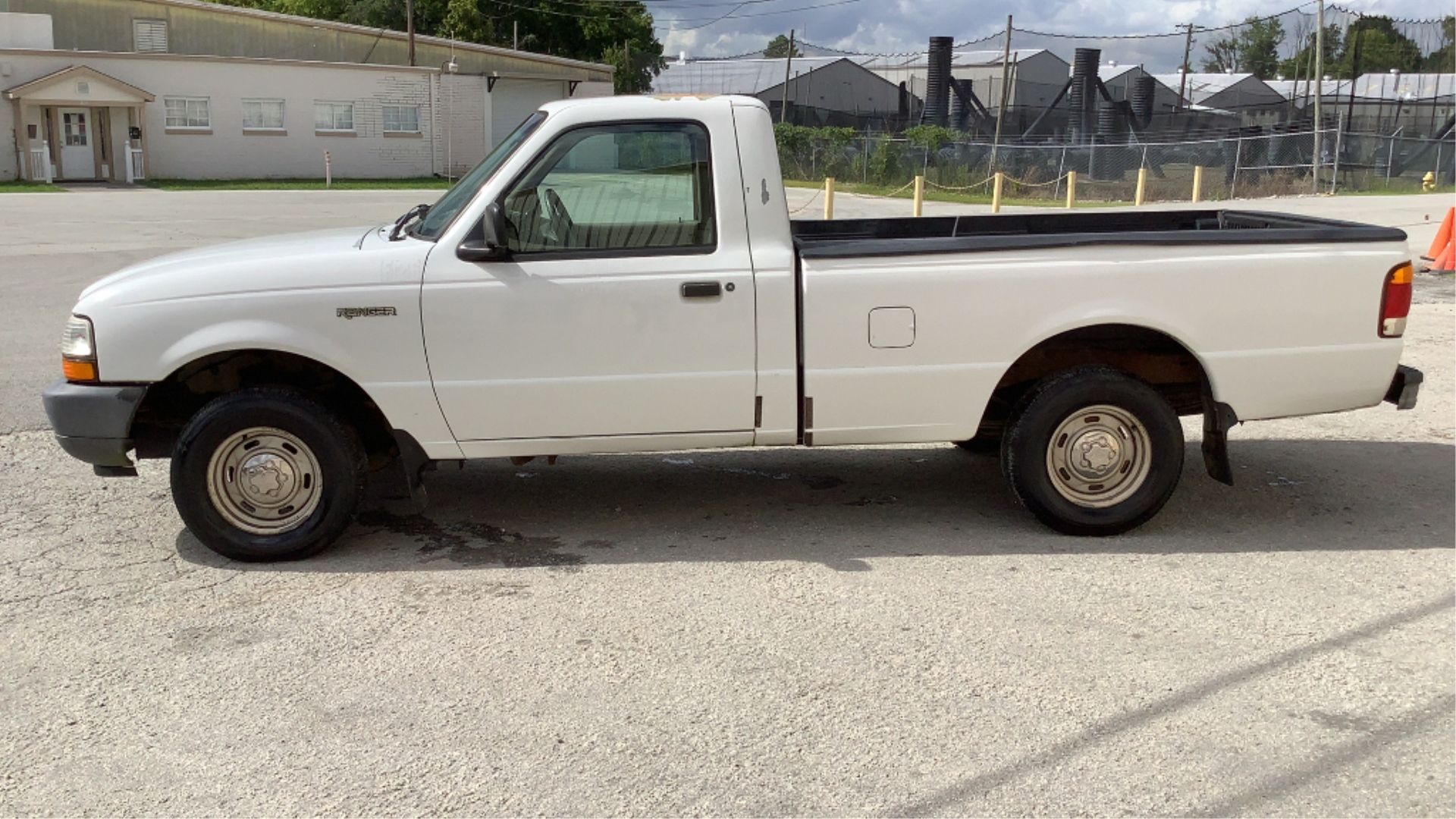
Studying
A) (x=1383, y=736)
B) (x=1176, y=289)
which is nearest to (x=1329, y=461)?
(x=1176, y=289)

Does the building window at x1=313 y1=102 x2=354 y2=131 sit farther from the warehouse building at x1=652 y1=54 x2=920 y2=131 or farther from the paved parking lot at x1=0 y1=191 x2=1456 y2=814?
the paved parking lot at x1=0 y1=191 x2=1456 y2=814

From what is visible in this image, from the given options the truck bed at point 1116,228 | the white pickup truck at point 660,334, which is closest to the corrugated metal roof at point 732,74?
the truck bed at point 1116,228

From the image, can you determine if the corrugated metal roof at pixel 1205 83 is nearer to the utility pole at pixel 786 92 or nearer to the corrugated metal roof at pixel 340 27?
the utility pole at pixel 786 92

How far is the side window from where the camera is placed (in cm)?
556

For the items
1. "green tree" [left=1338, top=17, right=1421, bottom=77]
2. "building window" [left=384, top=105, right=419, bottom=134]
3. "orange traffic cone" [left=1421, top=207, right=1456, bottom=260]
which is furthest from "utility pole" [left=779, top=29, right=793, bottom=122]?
"green tree" [left=1338, top=17, right=1421, bottom=77]

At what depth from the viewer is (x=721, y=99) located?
584 cm

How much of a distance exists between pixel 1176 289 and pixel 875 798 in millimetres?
2986

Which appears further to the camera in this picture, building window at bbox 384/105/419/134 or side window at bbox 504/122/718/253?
building window at bbox 384/105/419/134

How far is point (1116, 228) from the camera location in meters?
7.18

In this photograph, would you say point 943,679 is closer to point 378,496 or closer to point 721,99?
point 721,99

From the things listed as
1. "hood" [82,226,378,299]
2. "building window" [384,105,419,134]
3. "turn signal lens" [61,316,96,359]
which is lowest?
"turn signal lens" [61,316,96,359]

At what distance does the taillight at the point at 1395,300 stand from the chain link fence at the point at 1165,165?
31.3 meters

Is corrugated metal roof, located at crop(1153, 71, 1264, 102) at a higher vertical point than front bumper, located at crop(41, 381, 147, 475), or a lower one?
higher

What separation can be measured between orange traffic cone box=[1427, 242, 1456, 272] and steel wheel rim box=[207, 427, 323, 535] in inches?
578
